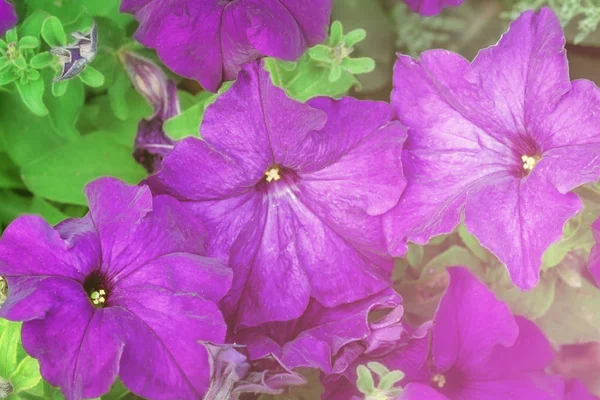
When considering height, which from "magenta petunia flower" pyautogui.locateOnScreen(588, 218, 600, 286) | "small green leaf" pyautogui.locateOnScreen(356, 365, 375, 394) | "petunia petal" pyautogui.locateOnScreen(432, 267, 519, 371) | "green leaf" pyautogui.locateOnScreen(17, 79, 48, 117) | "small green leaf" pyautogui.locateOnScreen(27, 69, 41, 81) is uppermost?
"small green leaf" pyautogui.locateOnScreen(27, 69, 41, 81)

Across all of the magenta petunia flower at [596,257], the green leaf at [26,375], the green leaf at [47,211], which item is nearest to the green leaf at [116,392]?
the green leaf at [26,375]

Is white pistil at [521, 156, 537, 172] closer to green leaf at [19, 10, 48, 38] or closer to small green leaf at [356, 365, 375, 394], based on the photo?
small green leaf at [356, 365, 375, 394]

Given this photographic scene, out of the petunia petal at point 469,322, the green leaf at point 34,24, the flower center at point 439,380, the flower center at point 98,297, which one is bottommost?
the flower center at point 439,380

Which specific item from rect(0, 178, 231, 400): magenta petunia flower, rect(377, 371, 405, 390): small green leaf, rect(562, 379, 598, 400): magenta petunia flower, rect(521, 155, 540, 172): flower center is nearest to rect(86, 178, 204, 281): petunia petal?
rect(0, 178, 231, 400): magenta petunia flower

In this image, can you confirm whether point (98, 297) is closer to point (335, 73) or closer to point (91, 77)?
point (91, 77)

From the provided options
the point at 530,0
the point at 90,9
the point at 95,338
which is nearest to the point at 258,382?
the point at 95,338

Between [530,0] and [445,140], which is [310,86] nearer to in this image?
[445,140]

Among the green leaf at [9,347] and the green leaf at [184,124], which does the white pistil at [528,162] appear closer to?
the green leaf at [184,124]
